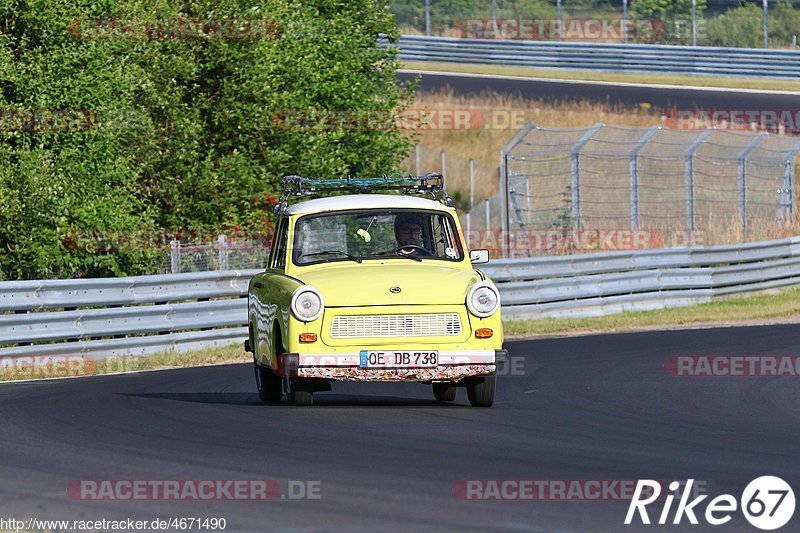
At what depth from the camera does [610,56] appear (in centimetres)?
4762

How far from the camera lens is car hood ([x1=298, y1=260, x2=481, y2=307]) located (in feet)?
36.7

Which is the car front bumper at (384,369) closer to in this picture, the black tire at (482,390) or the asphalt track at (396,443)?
the asphalt track at (396,443)

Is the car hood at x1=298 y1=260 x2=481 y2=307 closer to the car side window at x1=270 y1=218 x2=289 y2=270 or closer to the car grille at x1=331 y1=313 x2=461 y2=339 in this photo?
the car grille at x1=331 y1=313 x2=461 y2=339

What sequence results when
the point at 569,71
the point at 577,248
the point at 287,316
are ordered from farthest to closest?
1. the point at 569,71
2. the point at 577,248
3. the point at 287,316

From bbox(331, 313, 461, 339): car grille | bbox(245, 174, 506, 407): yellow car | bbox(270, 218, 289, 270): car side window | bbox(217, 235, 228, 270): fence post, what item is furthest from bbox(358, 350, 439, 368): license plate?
bbox(217, 235, 228, 270): fence post

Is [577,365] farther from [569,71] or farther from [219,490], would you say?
[569,71]

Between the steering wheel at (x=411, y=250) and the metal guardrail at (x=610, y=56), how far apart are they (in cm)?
3414

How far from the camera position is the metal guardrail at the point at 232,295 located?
17062mm

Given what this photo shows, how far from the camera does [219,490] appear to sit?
7570 mm

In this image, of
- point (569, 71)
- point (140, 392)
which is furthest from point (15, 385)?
point (569, 71)

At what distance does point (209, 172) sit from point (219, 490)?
17.4 metres

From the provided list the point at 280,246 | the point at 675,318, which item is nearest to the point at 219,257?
the point at 675,318

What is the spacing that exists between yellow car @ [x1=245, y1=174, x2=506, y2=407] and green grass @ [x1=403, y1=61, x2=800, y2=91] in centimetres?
3390

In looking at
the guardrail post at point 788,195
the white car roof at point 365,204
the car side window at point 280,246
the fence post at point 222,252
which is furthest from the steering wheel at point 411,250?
the guardrail post at point 788,195
